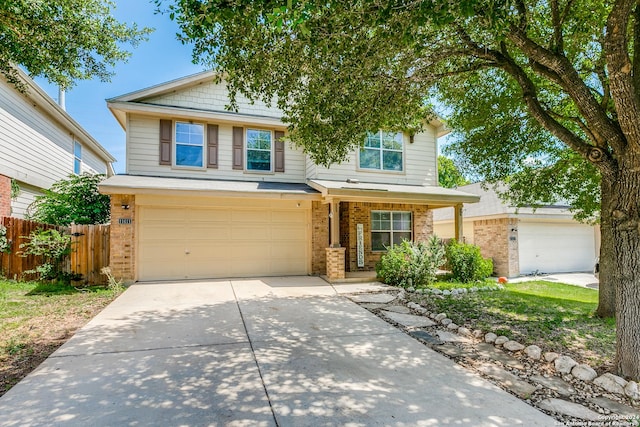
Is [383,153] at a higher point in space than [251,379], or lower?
higher

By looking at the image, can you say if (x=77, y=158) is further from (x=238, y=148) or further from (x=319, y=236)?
(x=319, y=236)

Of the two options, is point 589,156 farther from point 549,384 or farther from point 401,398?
point 401,398

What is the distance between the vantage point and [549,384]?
374 centimetres

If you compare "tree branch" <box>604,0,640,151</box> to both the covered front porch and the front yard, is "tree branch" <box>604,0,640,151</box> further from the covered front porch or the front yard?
the front yard

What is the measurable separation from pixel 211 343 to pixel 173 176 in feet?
24.2

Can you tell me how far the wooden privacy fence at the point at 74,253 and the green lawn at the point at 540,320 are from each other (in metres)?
8.57

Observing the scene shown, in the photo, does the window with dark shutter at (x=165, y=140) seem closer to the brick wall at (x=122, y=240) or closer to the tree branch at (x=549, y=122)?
the brick wall at (x=122, y=240)

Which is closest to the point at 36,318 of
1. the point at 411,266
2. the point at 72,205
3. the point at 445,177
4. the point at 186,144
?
the point at 186,144

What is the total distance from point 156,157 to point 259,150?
3266 millimetres

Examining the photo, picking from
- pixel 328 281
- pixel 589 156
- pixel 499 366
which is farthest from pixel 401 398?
pixel 328 281

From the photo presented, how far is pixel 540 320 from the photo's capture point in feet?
20.4

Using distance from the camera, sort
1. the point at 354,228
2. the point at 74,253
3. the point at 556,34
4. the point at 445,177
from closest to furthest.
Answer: the point at 556,34 < the point at 74,253 < the point at 354,228 < the point at 445,177

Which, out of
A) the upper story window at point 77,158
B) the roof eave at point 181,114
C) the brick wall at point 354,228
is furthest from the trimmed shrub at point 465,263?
the upper story window at point 77,158

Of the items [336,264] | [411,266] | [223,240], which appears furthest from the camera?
[223,240]
